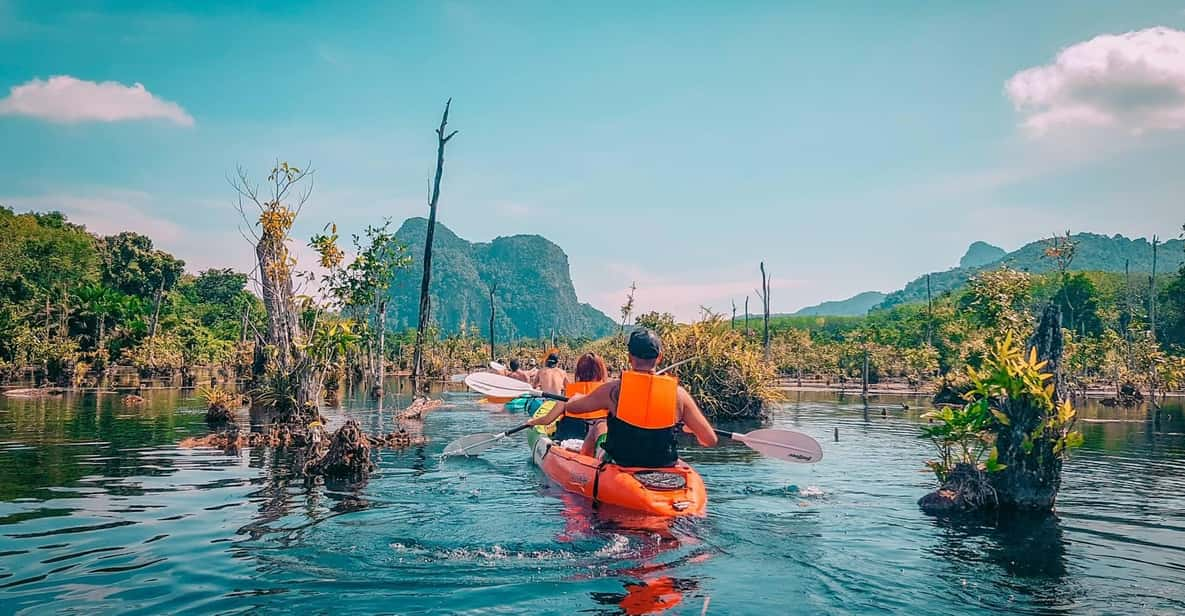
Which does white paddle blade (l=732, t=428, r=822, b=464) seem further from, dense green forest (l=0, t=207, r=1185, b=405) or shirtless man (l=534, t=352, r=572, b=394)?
dense green forest (l=0, t=207, r=1185, b=405)

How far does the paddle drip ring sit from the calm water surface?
0.39 m

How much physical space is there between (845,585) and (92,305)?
41.0 metres

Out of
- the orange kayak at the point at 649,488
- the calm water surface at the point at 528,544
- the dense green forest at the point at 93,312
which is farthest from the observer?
the dense green forest at the point at 93,312

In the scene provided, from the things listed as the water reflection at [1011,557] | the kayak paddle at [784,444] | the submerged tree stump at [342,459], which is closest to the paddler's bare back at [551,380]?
the submerged tree stump at [342,459]

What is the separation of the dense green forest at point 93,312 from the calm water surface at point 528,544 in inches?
691

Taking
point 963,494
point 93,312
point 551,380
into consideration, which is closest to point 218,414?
point 551,380

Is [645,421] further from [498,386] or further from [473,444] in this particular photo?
[473,444]

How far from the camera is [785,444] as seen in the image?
910 cm

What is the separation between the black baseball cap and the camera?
7.36m

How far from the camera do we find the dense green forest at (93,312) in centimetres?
3275

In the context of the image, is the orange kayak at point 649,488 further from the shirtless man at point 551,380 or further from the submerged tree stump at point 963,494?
the shirtless man at point 551,380

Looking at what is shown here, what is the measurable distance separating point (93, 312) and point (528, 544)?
3867cm

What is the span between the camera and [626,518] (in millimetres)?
7215

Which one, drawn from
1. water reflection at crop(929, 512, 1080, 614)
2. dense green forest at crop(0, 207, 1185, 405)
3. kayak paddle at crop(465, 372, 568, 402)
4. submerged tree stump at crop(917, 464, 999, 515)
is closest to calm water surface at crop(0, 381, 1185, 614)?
water reflection at crop(929, 512, 1080, 614)
